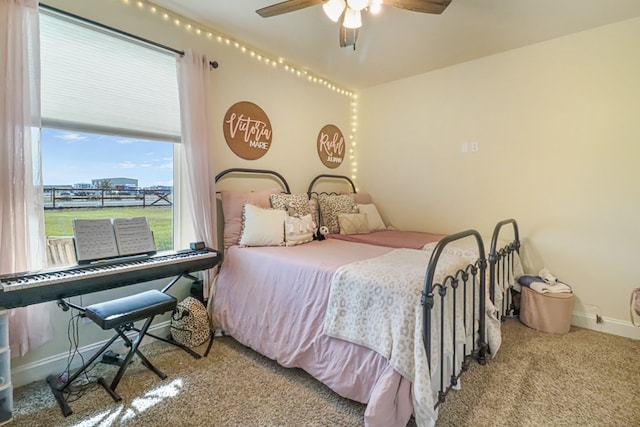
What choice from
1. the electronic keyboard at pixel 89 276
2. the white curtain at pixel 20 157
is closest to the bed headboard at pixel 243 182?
the electronic keyboard at pixel 89 276

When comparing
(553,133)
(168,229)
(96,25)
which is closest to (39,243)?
(168,229)

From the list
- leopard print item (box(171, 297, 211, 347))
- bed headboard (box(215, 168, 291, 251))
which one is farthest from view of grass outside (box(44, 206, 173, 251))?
leopard print item (box(171, 297, 211, 347))

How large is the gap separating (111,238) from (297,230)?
131 cm

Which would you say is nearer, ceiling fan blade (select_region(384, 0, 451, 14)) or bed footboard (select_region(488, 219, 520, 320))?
ceiling fan blade (select_region(384, 0, 451, 14))

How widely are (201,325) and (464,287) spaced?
74.1 inches

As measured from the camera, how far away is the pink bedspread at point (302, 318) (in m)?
1.42

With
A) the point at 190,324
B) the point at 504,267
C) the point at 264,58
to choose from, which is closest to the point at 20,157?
the point at 190,324

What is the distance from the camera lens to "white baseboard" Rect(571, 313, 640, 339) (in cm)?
251

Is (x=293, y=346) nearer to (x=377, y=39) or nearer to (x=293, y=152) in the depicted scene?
(x=293, y=152)

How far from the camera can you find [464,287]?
178cm

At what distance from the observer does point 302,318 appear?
1.91 m

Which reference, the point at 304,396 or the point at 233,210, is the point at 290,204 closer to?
the point at 233,210

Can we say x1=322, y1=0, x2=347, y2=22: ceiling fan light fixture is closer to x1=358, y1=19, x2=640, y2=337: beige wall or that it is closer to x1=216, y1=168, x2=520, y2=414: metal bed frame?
x1=216, y1=168, x2=520, y2=414: metal bed frame

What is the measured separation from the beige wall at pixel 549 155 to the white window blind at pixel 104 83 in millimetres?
2631
